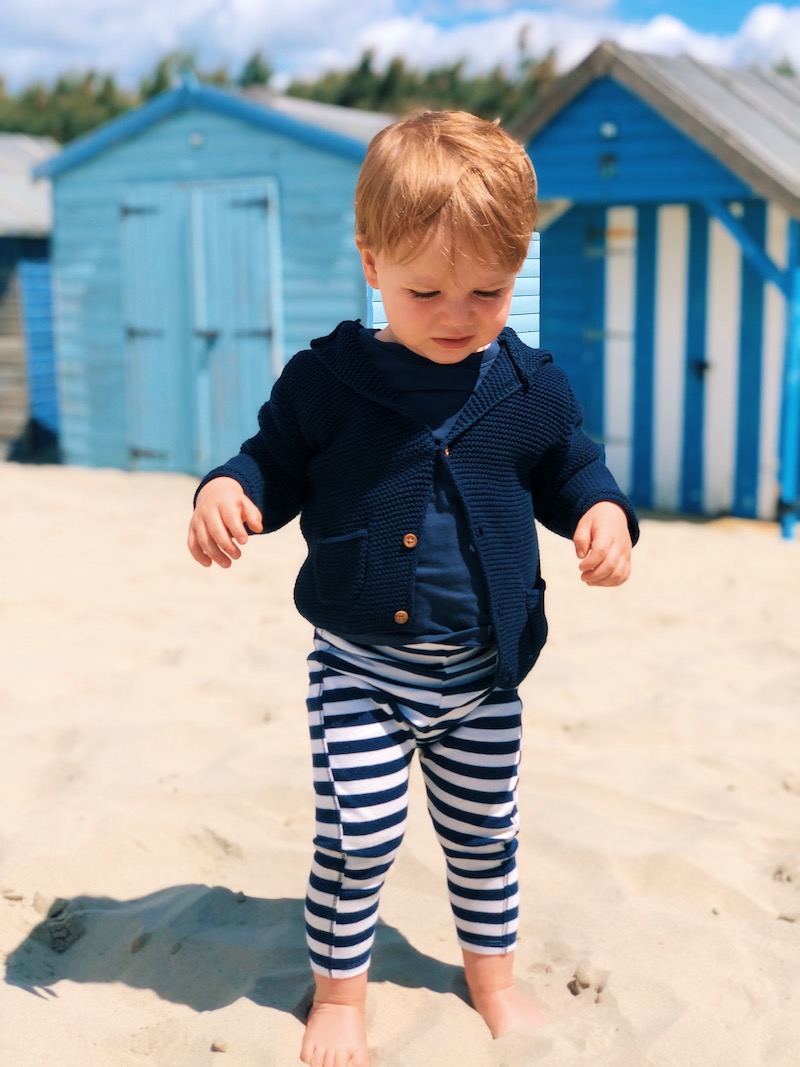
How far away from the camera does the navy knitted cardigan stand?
212 centimetres

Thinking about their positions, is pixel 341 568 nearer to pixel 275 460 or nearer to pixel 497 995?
pixel 275 460

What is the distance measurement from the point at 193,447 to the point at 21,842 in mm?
→ 7483

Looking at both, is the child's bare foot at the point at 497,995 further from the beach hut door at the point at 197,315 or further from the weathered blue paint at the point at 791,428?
the beach hut door at the point at 197,315

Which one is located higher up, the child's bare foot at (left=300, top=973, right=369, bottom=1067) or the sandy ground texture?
the child's bare foot at (left=300, top=973, right=369, bottom=1067)

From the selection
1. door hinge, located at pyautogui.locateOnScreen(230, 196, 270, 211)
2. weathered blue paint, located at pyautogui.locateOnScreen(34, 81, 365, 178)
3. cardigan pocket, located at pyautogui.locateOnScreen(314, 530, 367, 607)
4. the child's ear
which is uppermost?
weathered blue paint, located at pyautogui.locateOnScreen(34, 81, 365, 178)

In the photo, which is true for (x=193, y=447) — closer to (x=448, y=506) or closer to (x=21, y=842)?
(x=21, y=842)

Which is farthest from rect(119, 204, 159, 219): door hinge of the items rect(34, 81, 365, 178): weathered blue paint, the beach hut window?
the beach hut window

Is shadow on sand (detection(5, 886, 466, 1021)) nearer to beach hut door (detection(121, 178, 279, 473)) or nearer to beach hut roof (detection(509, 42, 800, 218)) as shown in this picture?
beach hut roof (detection(509, 42, 800, 218))

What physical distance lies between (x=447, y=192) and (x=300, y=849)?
1.75 m

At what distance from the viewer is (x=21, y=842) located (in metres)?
2.92

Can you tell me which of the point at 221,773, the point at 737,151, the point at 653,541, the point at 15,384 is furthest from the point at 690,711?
the point at 15,384

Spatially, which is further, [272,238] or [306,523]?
[272,238]

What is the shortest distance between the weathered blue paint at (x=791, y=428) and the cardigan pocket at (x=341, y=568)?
252 inches

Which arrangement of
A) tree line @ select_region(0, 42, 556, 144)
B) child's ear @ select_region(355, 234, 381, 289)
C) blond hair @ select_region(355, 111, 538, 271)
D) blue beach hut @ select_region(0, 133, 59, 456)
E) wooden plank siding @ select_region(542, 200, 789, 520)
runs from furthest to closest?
tree line @ select_region(0, 42, 556, 144)
blue beach hut @ select_region(0, 133, 59, 456)
wooden plank siding @ select_region(542, 200, 789, 520)
child's ear @ select_region(355, 234, 381, 289)
blond hair @ select_region(355, 111, 538, 271)
